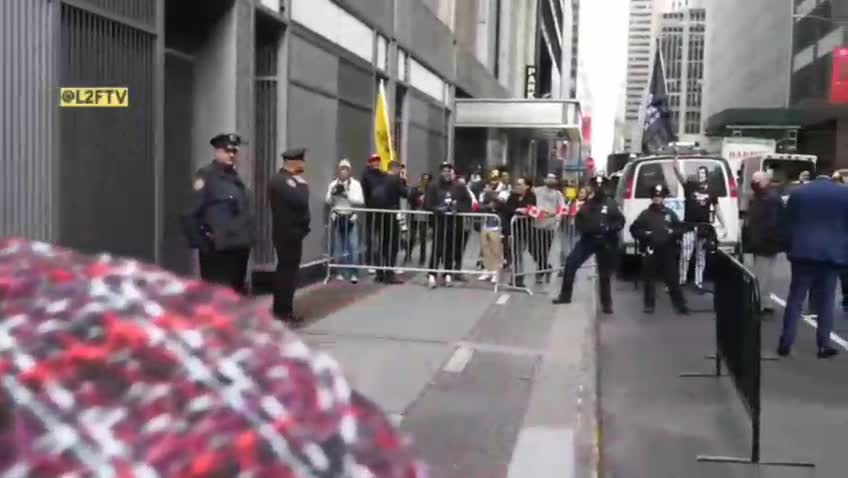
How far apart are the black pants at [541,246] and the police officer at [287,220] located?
522cm

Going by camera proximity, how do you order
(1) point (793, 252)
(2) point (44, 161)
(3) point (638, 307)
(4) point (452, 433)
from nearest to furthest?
(4) point (452, 433)
(2) point (44, 161)
(1) point (793, 252)
(3) point (638, 307)

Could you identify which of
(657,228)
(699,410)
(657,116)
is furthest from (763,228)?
(657,116)

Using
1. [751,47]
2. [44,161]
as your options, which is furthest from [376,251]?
[751,47]

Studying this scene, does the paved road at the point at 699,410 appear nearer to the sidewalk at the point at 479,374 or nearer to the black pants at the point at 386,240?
the sidewalk at the point at 479,374

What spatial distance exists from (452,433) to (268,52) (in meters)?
7.50

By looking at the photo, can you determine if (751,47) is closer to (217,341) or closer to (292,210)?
(292,210)

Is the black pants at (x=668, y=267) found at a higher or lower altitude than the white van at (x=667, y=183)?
lower

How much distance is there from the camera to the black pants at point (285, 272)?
381 inches

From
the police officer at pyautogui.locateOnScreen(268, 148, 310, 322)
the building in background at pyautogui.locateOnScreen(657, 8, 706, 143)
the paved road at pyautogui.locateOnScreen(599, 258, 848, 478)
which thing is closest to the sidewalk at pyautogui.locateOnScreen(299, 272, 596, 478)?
the paved road at pyautogui.locateOnScreen(599, 258, 848, 478)

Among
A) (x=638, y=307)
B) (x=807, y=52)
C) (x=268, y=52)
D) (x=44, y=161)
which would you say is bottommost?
(x=638, y=307)

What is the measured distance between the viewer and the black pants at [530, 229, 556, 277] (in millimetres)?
14344

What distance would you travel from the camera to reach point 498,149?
3909 centimetres

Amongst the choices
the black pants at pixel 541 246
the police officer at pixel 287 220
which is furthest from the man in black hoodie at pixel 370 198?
the police officer at pixel 287 220

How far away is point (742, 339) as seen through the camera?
6836 mm
